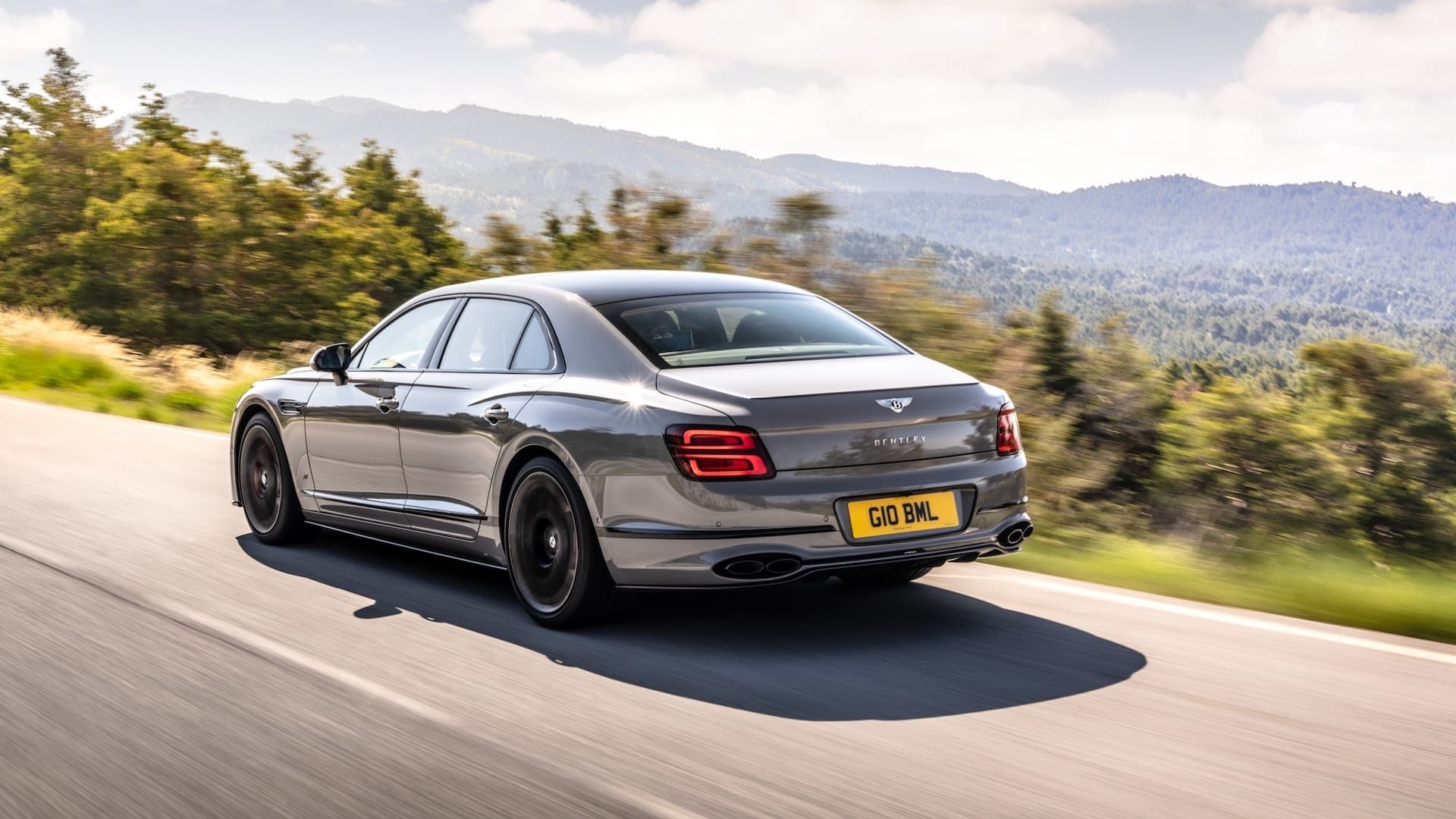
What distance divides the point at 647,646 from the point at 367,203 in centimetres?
6883

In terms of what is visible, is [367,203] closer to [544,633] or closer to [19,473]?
[19,473]

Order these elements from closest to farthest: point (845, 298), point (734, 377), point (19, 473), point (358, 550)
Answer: point (734, 377) < point (358, 550) < point (19, 473) < point (845, 298)

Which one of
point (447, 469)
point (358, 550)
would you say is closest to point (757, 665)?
point (447, 469)

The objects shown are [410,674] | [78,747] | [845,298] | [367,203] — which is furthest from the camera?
[367,203]

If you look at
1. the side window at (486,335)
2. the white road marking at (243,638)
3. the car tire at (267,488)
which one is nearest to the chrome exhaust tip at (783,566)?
the white road marking at (243,638)

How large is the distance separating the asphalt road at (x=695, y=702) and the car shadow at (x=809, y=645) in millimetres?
19

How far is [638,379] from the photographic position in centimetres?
537

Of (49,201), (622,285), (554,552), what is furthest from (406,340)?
(49,201)

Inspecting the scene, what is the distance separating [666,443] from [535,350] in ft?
3.64

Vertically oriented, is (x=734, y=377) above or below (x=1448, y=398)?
above

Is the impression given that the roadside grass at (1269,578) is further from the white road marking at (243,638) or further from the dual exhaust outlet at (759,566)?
the white road marking at (243,638)

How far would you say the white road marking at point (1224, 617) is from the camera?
524 centimetres

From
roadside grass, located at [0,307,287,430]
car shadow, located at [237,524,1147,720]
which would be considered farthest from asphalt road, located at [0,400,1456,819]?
roadside grass, located at [0,307,287,430]

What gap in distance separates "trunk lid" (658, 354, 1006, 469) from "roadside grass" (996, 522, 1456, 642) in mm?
1721
